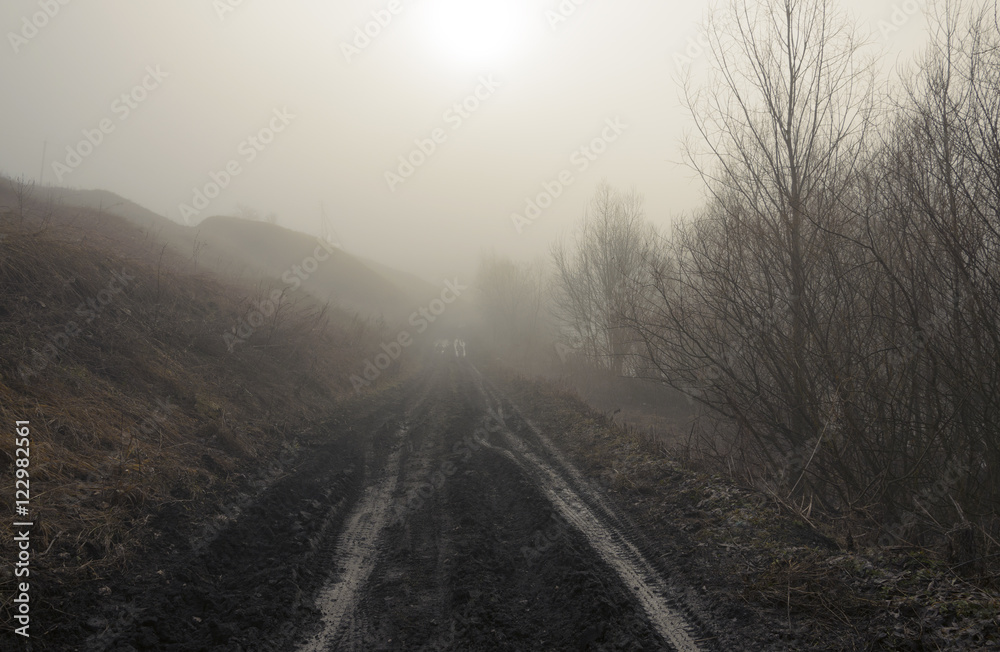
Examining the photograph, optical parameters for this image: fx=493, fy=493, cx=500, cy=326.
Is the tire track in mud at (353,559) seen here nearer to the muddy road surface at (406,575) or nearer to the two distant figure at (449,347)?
the muddy road surface at (406,575)

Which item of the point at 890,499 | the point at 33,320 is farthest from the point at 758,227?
the point at 33,320

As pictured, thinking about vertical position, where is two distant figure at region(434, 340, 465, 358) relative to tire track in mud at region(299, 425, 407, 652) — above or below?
below

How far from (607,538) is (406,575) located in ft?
7.20

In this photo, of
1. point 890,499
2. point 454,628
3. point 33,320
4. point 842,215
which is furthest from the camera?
point 33,320

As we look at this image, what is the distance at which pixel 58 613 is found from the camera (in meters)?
3.41

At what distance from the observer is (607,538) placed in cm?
539

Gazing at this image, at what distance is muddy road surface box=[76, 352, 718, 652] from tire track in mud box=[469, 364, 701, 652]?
19mm

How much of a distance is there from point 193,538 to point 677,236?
8.05 metres

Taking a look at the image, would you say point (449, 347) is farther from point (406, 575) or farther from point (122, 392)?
point (406, 575)

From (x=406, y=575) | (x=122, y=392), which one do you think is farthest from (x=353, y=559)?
(x=122, y=392)

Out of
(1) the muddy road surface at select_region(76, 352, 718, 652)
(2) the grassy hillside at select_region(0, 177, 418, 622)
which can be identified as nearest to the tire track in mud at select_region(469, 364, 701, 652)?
(1) the muddy road surface at select_region(76, 352, 718, 652)

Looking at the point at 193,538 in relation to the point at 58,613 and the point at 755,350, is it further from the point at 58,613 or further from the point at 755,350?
the point at 755,350

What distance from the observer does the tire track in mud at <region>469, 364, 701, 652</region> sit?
376cm

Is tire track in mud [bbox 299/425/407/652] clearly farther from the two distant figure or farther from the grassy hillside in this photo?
the two distant figure
